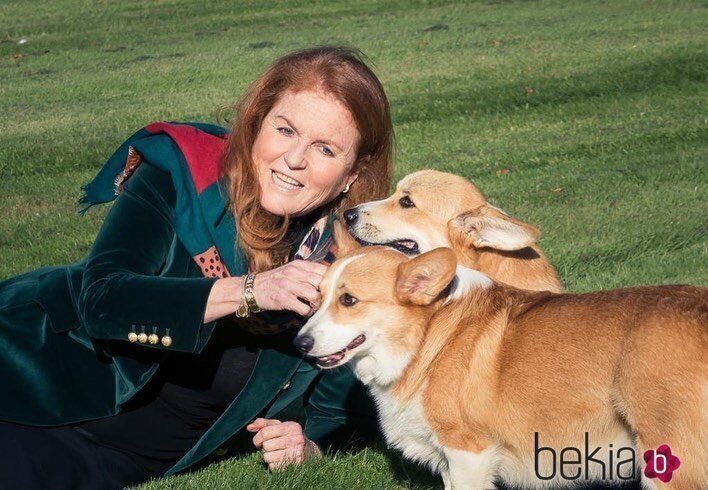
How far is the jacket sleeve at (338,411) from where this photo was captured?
4.39 metres

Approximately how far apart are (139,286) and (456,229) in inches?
72.6

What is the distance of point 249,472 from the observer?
4.08 meters

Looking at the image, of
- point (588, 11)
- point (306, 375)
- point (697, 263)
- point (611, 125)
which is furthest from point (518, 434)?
point (588, 11)

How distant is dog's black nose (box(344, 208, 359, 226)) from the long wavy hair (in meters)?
0.50

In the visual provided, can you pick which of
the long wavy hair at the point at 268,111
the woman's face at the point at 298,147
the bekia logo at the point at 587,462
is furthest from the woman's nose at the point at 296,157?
the bekia logo at the point at 587,462

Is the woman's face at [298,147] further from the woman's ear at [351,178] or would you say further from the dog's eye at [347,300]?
the dog's eye at [347,300]

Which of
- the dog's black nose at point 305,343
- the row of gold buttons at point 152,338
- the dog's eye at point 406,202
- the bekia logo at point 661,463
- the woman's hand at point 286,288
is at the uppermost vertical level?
the woman's hand at point 286,288

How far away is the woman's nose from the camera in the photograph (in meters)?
3.83

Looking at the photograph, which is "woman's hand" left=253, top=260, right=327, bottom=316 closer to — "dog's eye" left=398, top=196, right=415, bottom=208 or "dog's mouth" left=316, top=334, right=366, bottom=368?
"dog's mouth" left=316, top=334, right=366, bottom=368

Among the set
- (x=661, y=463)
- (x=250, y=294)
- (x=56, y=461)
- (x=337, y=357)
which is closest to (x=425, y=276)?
(x=337, y=357)

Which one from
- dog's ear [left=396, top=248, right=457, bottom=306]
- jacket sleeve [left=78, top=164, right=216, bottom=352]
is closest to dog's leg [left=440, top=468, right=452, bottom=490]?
dog's ear [left=396, top=248, right=457, bottom=306]

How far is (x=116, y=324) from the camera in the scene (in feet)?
11.1

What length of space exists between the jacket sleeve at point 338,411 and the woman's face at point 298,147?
87 cm

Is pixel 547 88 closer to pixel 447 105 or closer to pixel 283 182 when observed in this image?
pixel 447 105
